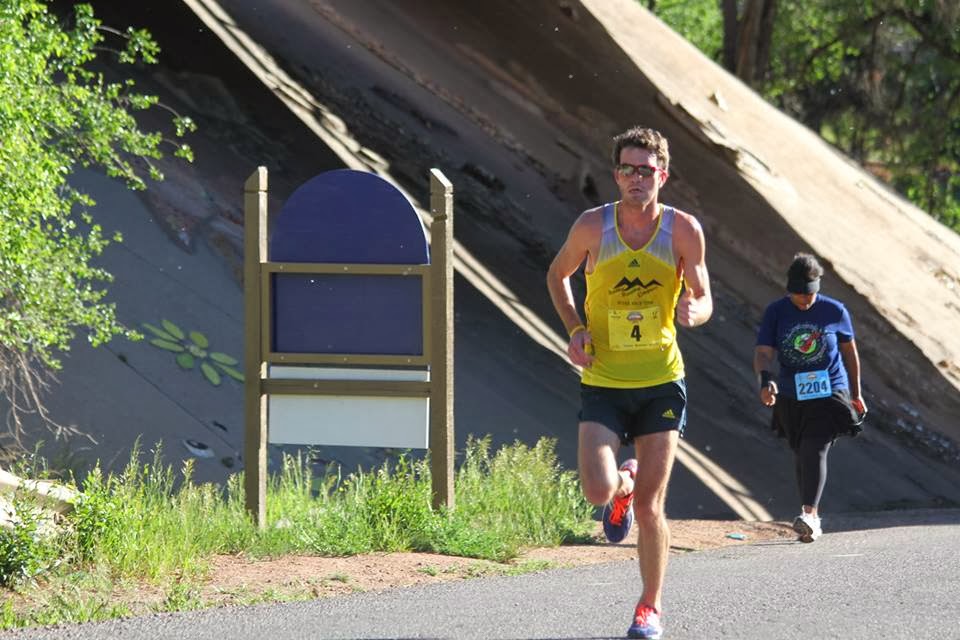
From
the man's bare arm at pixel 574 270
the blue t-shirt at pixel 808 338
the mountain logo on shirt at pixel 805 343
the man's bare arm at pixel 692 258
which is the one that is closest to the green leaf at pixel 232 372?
the blue t-shirt at pixel 808 338

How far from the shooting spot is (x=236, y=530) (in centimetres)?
771

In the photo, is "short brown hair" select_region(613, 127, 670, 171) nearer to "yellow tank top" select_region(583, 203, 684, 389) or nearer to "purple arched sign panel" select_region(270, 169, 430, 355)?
"yellow tank top" select_region(583, 203, 684, 389)

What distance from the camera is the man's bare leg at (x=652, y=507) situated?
553 cm

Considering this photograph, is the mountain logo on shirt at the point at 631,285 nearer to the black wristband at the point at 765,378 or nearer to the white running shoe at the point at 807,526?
the black wristband at the point at 765,378

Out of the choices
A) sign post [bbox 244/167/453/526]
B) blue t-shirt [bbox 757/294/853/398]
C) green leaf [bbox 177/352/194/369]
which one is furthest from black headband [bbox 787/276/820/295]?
green leaf [bbox 177/352/194/369]

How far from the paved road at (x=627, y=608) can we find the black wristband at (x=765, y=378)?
135cm

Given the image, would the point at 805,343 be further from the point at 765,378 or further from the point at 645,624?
the point at 645,624

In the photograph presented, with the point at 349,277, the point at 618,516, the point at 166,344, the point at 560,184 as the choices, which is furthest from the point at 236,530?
the point at 560,184

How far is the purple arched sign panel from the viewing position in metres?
8.30

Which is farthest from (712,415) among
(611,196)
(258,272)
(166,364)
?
(258,272)

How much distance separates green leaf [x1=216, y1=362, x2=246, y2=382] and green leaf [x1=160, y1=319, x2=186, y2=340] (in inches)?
16.2

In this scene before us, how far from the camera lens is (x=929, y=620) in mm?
5926

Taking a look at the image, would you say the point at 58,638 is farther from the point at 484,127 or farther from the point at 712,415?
the point at 484,127

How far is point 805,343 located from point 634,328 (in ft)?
12.0
